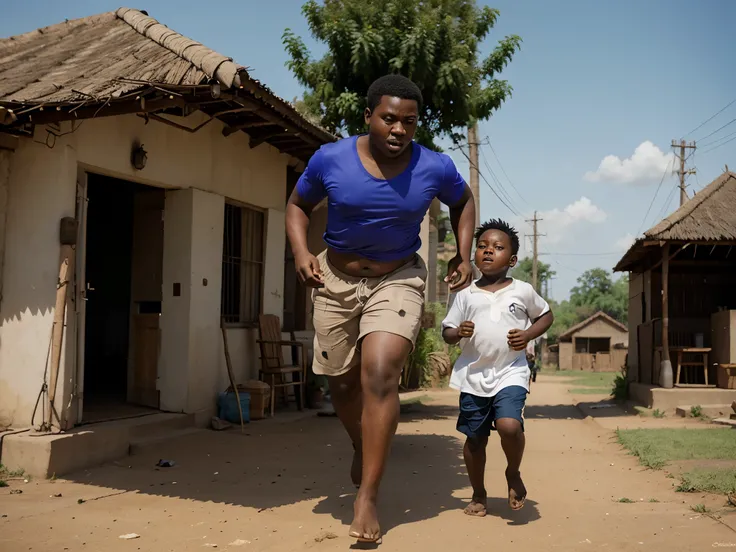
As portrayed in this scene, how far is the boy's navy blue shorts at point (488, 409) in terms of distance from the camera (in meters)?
4.26

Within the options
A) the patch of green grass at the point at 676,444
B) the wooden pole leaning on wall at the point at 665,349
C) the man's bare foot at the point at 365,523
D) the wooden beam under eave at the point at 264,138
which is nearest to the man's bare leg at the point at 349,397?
the man's bare foot at the point at 365,523

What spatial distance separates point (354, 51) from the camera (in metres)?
11.3

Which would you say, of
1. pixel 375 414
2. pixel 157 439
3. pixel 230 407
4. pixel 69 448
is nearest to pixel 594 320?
pixel 230 407

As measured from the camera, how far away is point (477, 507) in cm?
438

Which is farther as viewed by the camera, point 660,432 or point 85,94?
point 660,432

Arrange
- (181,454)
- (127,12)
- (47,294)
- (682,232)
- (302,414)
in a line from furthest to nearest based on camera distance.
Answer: (682,232)
(302,414)
(127,12)
(181,454)
(47,294)

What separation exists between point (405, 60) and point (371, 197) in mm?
7755

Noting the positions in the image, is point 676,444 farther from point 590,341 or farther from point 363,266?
point 590,341

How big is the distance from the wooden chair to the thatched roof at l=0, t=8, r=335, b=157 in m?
2.63

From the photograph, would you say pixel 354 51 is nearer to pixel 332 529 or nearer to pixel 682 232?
pixel 682 232

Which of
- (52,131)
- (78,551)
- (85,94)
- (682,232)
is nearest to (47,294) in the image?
(52,131)

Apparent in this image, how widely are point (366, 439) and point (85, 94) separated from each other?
3.48 metres

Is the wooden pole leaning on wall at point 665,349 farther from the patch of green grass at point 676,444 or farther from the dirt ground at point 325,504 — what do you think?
the dirt ground at point 325,504

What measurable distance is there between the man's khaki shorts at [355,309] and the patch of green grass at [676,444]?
3.43 meters
